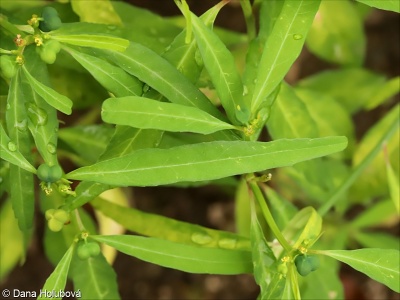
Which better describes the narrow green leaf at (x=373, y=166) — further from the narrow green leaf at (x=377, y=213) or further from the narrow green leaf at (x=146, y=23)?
the narrow green leaf at (x=146, y=23)

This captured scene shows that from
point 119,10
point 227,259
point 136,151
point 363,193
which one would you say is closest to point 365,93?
point 363,193

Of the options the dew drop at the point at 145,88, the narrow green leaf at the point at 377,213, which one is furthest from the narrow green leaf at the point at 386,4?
the narrow green leaf at the point at 377,213

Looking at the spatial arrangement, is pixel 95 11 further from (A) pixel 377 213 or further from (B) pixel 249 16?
(A) pixel 377 213

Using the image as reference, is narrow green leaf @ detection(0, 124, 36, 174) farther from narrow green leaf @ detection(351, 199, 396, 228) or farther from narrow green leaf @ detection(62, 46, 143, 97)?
narrow green leaf @ detection(351, 199, 396, 228)

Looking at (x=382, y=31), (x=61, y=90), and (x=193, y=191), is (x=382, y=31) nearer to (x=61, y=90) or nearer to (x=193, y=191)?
(x=193, y=191)

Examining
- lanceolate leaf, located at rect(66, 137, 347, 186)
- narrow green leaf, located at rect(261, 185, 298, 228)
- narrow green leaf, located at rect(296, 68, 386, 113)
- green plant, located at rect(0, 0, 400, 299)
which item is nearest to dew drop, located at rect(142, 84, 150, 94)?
green plant, located at rect(0, 0, 400, 299)

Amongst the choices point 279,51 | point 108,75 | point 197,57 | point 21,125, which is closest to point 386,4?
point 279,51
